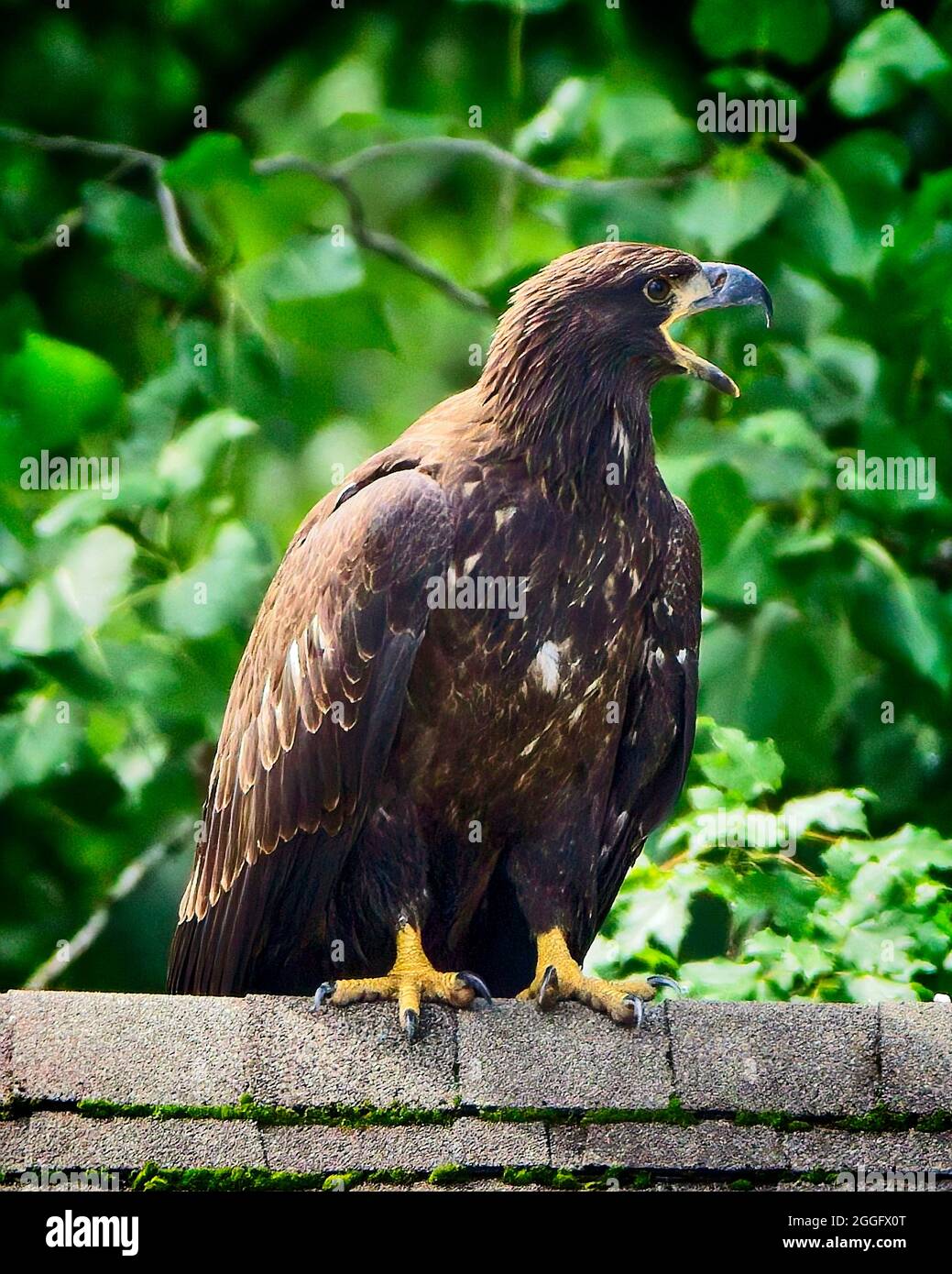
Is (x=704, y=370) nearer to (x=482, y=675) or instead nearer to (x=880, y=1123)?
(x=482, y=675)

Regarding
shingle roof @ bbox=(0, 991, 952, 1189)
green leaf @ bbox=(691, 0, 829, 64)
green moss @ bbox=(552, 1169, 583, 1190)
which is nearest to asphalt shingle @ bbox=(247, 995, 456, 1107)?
shingle roof @ bbox=(0, 991, 952, 1189)

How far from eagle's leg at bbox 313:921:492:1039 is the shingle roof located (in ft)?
0.45

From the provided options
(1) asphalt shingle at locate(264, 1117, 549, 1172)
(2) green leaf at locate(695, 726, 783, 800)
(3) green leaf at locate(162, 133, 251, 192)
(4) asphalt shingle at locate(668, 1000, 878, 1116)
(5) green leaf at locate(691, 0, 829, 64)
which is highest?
(5) green leaf at locate(691, 0, 829, 64)

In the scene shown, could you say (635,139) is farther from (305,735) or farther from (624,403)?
(305,735)

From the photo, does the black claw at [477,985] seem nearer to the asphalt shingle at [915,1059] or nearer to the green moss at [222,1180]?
the green moss at [222,1180]

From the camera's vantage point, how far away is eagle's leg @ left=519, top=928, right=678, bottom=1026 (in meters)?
4.11

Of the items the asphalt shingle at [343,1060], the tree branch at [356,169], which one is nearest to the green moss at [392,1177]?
the asphalt shingle at [343,1060]

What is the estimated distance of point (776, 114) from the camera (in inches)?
285

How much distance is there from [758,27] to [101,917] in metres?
3.95

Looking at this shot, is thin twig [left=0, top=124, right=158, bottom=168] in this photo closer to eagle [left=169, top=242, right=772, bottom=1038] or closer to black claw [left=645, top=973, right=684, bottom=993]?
eagle [left=169, top=242, right=772, bottom=1038]

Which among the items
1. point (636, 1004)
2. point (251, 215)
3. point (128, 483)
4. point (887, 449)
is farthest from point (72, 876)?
point (636, 1004)

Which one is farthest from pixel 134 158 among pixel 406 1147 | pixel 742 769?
pixel 406 1147

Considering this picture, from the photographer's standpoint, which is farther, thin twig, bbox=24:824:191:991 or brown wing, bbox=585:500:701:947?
thin twig, bbox=24:824:191:991

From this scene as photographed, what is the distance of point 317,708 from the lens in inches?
175
